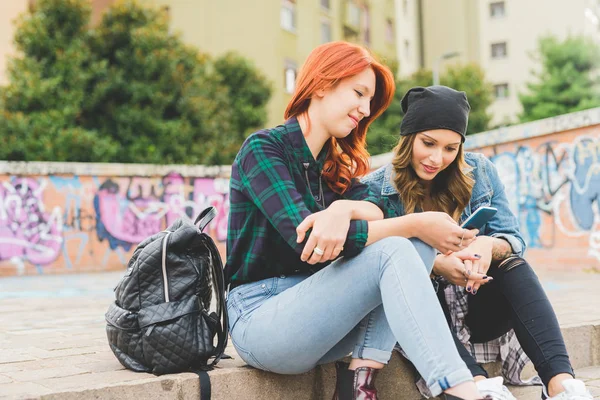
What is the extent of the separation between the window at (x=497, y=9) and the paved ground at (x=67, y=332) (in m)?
30.4

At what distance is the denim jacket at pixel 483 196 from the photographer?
3.12 meters

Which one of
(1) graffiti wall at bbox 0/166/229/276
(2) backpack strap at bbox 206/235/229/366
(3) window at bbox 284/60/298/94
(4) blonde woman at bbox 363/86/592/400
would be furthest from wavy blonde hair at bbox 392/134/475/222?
(3) window at bbox 284/60/298/94

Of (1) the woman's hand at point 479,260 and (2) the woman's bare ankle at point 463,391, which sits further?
(1) the woman's hand at point 479,260

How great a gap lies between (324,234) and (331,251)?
73mm

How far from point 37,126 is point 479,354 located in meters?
12.3

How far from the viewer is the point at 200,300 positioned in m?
2.63

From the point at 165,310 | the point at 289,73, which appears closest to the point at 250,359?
the point at 165,310

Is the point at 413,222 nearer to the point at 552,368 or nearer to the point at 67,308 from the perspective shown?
the point at 552,368

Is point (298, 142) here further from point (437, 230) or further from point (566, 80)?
point (566, 80)

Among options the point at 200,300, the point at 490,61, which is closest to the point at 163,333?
the point at 200,300

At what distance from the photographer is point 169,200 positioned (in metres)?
12.5

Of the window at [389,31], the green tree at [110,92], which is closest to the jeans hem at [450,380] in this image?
the green tree at [110,92]

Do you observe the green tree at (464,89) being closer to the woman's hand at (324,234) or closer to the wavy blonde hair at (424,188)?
the wavy blonde hair at (424,188)

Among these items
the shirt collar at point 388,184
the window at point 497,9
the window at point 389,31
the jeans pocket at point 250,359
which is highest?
the window at point 497,9
